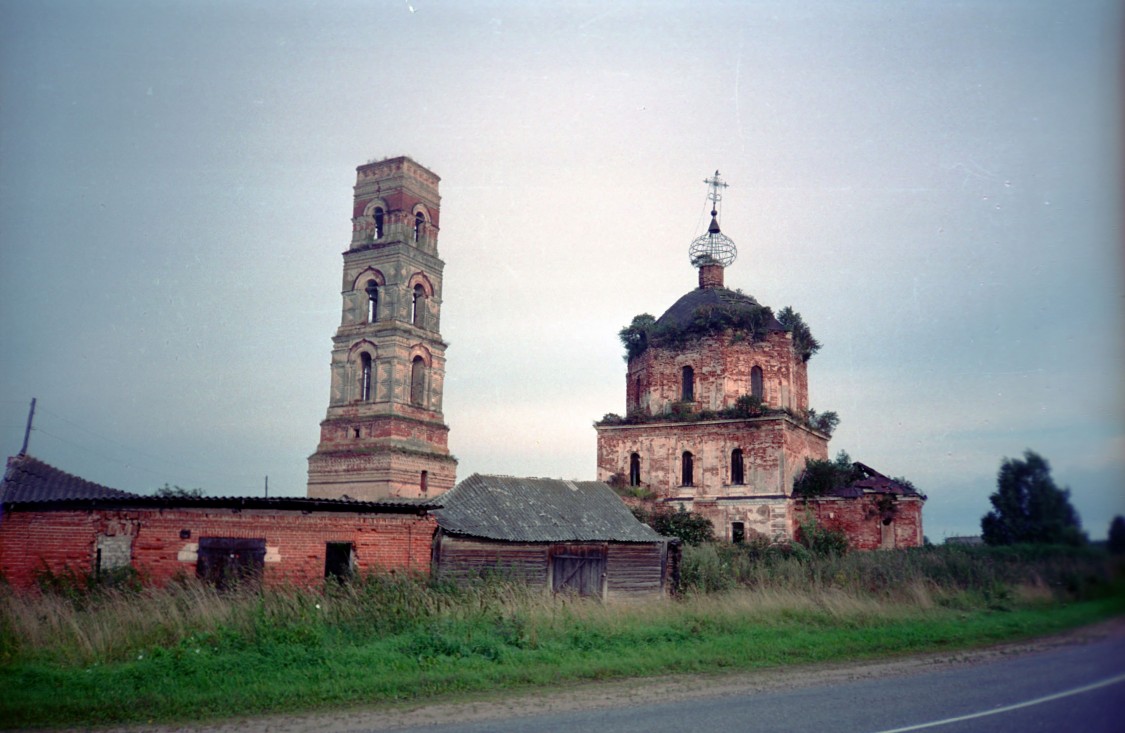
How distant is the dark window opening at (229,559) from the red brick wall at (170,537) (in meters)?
0.13

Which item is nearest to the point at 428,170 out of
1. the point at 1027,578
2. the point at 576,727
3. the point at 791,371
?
the point at 791,371

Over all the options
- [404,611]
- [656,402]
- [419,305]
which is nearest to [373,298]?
[419,305]

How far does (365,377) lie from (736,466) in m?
18.7

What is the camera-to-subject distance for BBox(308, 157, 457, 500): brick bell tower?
3662cm

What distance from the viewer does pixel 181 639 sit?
1059cm

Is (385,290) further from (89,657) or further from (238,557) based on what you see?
(89,657)

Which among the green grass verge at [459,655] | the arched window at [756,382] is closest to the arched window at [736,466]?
the arched window at [756,382]

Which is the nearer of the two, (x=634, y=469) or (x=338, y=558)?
(x=338, y=558)

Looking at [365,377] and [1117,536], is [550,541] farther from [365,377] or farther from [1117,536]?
[365,377]

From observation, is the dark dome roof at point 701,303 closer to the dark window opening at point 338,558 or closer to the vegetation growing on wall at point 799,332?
the vegetation growing on wall at point 799,332

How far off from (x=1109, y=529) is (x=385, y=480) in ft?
115

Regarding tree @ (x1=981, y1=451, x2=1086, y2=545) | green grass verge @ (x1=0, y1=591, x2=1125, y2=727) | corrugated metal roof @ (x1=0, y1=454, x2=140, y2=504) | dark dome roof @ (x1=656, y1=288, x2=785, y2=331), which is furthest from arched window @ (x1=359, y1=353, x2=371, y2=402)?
tree @ (x1=981, y1=451, x2=1086, y2=545)

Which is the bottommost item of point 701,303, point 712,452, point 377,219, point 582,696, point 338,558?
point 582,696

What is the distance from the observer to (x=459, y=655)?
419 inches
